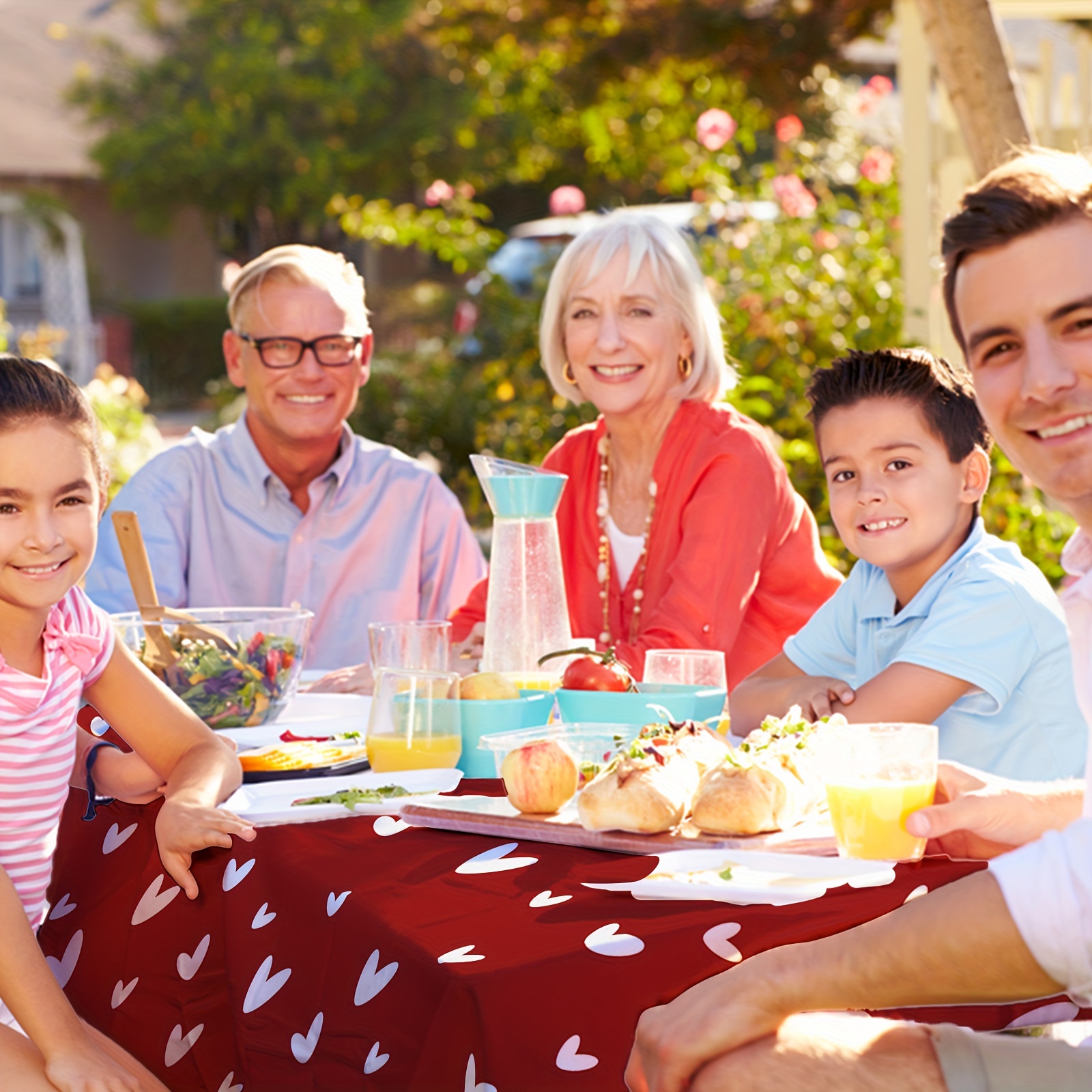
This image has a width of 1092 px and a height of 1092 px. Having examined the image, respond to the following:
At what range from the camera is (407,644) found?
247 centimetres

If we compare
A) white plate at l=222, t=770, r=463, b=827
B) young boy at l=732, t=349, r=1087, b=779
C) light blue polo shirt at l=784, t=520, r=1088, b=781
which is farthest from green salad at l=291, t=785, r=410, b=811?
light blue polo shirt at l=784, t=520, r=1088, b=781

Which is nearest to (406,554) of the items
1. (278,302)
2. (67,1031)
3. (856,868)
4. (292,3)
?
(278,302)

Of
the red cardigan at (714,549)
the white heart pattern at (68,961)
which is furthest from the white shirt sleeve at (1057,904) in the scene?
the red cardigan at (714,549)

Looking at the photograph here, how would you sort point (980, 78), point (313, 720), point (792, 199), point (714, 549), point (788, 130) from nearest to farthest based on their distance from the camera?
point (313, 720), point (714, 549), point (980, 78), point (792, 199), point (788, 130)

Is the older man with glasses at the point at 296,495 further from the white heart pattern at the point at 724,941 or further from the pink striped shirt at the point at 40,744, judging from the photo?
the white heart pattern at the point at 724,941

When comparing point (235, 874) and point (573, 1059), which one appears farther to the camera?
point (235, 874)

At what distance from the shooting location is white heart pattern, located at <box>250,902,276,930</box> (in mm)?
1810

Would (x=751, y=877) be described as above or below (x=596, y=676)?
below

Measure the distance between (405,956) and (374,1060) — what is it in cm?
12

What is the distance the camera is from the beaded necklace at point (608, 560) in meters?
3.50

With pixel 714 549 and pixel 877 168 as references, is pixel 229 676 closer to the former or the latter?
pixel 714 549

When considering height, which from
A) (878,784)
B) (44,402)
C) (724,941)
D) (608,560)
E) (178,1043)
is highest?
(44,402)

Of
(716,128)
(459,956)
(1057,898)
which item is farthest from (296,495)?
(716,128)

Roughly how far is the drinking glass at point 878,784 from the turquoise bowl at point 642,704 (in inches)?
17.7
